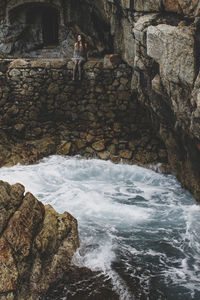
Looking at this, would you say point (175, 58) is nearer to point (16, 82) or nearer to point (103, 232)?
point (103, 232)

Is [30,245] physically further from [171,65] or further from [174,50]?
[174,50]

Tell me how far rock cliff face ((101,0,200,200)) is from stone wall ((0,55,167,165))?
75cm

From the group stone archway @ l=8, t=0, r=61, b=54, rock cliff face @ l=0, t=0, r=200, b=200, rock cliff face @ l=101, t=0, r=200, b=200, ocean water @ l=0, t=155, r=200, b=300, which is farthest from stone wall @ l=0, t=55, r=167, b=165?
stone archway @ l=8, t=0, r=61, b=54

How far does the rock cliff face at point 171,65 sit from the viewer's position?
4645 millimetres

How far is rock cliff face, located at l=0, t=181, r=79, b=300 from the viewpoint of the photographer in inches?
147

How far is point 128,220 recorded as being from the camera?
19.7 feet

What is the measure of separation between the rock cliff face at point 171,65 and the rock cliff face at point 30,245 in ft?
9.20

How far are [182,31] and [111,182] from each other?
451cm

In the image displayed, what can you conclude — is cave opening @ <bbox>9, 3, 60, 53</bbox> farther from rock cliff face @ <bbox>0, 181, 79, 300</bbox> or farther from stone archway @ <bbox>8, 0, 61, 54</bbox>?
rock cliff face @ <bbox>0, 181, 79, 300</bbox>

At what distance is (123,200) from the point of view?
700cm

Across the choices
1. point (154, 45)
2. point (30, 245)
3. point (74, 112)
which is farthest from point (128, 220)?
point (74, 112)

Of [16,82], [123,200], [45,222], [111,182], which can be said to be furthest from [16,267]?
[16,82]

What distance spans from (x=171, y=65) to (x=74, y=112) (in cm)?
511

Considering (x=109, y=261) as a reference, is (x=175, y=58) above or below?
above
